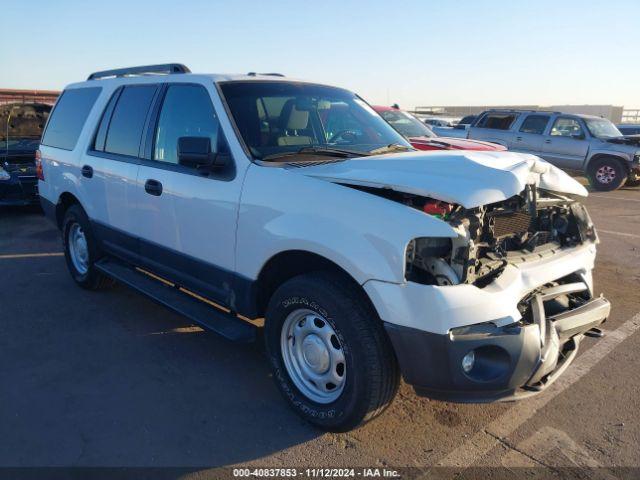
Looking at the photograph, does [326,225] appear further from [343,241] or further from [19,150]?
[19,150]

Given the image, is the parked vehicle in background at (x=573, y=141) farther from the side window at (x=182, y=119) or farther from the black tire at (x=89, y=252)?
the side window at (x=182, y=119)

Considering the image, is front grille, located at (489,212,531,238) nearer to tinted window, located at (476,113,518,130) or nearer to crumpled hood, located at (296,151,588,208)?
crumpled hood, located at (296,151,588,208)

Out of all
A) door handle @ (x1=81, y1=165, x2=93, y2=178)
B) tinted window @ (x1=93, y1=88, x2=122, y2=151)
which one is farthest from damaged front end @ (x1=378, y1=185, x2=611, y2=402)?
door handle @ (x1=81, y1=165, x2=93, y2=178)

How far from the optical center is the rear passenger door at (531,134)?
1449 cm

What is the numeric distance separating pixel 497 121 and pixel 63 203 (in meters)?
12.5

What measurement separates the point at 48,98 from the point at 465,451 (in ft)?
46.2

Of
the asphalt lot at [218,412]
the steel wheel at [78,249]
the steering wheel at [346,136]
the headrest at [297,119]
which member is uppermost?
the headrest at [297,119]

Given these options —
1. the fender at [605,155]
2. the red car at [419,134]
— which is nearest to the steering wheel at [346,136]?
the red car at [419,134]

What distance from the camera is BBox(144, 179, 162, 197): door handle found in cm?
404

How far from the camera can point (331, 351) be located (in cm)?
306

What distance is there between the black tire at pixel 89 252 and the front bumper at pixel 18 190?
3910 mm

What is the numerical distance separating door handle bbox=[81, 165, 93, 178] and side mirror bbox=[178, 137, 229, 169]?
185cm

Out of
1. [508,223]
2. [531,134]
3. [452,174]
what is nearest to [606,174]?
[531,134]

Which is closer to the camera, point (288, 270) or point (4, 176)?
point (288, 270)
